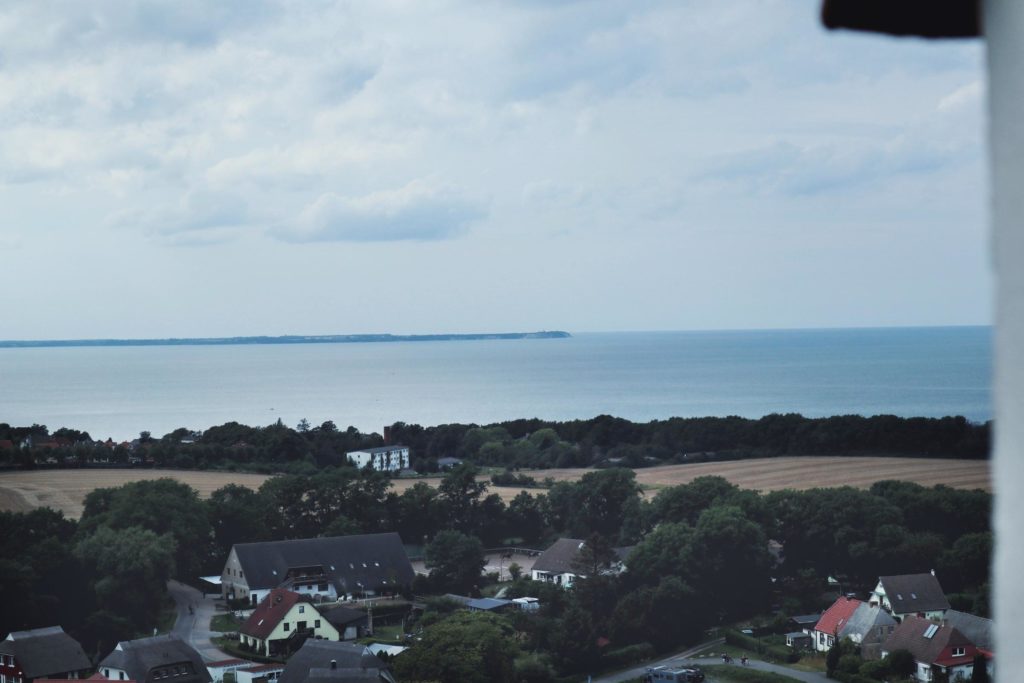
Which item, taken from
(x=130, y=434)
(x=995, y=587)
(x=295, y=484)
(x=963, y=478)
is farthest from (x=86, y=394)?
(x=995, y=587)

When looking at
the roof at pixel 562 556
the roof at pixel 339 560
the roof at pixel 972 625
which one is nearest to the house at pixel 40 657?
the roof at pixel 339 560

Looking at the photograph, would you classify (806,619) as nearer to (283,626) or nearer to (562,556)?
(562,556)

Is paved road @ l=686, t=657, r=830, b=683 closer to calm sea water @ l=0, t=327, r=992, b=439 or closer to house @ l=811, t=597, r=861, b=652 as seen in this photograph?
house @ l=811, t=597, r=861, b=652

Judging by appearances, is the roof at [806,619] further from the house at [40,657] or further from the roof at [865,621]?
the house at [40,657]

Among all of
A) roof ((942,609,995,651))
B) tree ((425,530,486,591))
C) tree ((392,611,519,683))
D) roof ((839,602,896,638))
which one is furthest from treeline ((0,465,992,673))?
roof ((839,602,896,638))

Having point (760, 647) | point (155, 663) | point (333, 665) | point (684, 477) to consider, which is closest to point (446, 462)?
point (684, 477)

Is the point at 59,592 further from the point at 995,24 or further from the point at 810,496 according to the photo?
the point at 995,24
